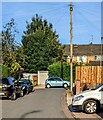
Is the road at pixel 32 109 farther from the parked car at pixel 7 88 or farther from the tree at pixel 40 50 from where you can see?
the tree at pixel 40 50

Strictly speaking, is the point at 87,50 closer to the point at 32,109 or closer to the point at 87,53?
the point at 87,53

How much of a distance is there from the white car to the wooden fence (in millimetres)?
14643

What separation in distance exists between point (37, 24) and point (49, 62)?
1286 centimetres

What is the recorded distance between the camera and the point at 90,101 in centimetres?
1708

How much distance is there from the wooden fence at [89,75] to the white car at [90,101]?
48.0 ft

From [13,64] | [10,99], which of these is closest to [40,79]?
[13,64]

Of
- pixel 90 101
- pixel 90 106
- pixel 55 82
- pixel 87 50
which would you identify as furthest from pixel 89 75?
pixel 87 50

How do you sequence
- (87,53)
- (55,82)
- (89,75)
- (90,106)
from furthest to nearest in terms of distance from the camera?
(87,53)
(55,82)
(89,75)
(90,106)

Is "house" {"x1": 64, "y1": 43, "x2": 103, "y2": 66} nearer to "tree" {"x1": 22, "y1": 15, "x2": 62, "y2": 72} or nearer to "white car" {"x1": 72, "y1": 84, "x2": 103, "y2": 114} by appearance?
"tree" {"x1": 22, "y1": 15, "x2": 62, "y2": 72}

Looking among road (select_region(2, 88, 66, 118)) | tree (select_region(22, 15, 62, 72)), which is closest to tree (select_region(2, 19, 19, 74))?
tree (select_region(22, 15, 62, 72))

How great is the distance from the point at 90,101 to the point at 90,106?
24 centimetres

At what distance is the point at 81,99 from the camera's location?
17234 millimetres

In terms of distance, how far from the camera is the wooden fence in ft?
105

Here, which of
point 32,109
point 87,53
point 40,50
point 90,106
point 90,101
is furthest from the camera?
point 87,53
